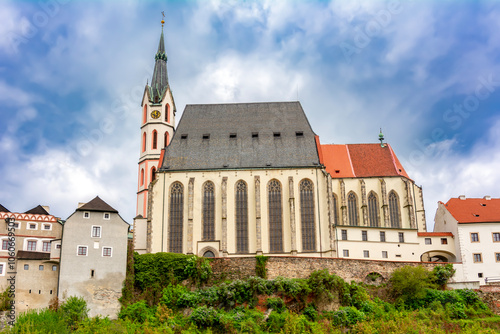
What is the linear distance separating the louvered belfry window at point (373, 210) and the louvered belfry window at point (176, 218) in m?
20.1

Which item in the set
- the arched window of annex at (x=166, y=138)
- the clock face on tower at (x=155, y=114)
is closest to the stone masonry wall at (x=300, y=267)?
the arched window of annex at (x=166, y=138)

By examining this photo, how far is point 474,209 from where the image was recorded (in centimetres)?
6200

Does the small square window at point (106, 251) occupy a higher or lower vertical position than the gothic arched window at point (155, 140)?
lower

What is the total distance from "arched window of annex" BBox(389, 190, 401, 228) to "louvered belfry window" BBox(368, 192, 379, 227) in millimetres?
1512

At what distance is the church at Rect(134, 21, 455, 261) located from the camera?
62969 mm

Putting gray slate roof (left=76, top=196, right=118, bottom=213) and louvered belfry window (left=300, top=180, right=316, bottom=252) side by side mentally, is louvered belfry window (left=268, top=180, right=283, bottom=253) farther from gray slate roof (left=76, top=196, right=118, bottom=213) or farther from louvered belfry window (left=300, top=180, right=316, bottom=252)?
gray slate roof (left=76, top=196, right=118, bottom=213)

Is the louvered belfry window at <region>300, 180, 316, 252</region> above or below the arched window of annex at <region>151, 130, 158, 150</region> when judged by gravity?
below

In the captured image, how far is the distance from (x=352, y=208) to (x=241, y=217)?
40.8 feet

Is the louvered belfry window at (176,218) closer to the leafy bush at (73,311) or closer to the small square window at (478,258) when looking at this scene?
the leafy bush at (73,311)

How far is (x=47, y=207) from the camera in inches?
2352

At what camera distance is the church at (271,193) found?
207 feet

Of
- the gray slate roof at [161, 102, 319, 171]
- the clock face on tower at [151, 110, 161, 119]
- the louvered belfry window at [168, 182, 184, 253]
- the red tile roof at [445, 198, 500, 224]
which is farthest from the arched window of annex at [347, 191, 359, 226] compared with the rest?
the clock face on tower at [151, 110, 161, 119]

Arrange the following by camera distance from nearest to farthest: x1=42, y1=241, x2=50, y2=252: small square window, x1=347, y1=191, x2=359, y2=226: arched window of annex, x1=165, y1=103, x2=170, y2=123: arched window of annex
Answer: x1=42, y1=241, x2=50, y2=252: small square window
x1=347, y1=191, x2=359, y2=226: arched window of annex
x1=165, y1=103, x2=170, y2=123: arched window of annex

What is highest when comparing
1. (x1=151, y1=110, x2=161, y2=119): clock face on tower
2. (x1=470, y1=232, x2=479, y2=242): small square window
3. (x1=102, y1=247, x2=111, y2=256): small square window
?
(x1=151, y1=110, x2=161, y2=119): clock face on tower
